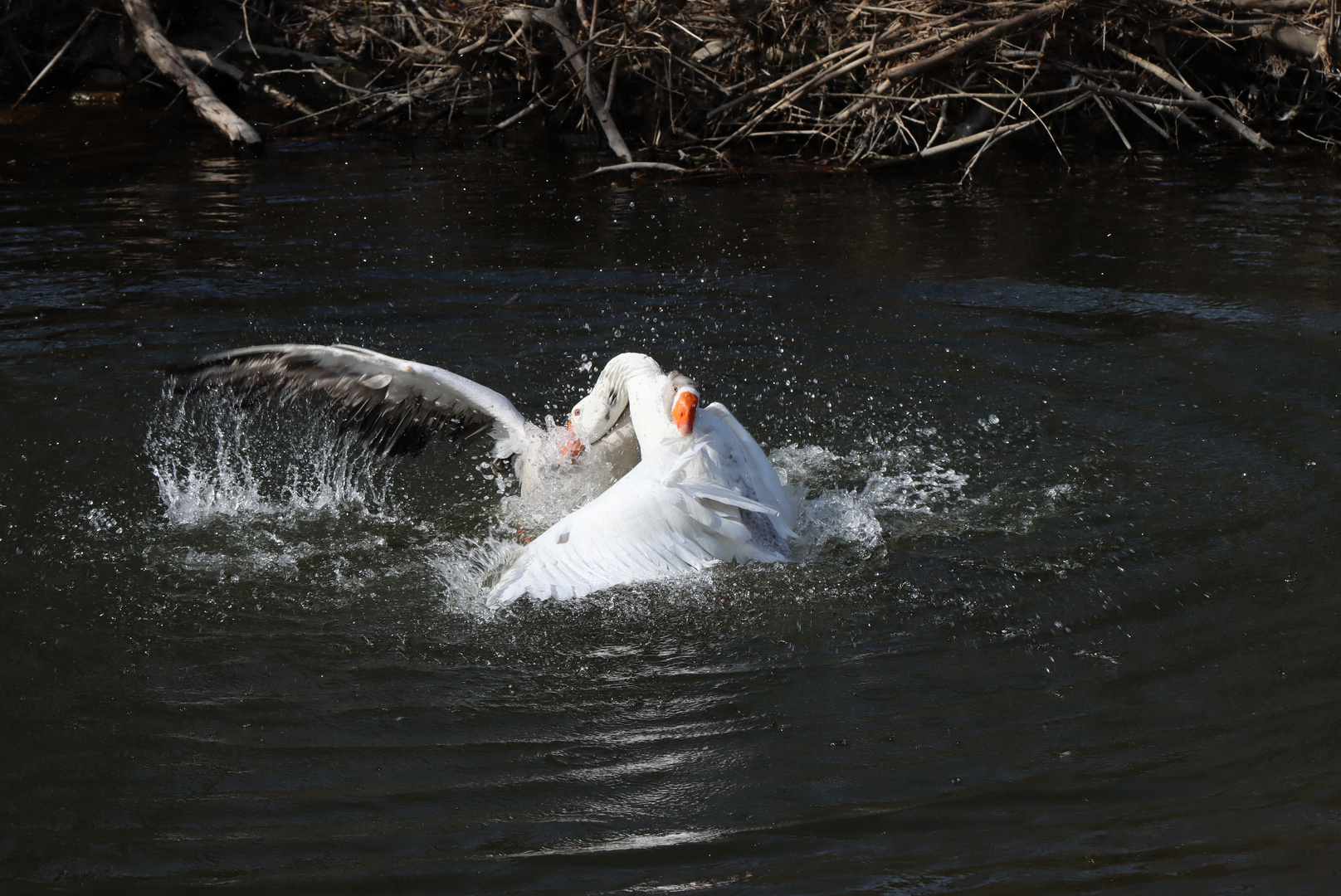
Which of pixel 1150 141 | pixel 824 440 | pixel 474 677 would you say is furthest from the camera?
pixel 1150 141

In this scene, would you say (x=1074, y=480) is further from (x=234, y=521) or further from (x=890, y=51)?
(x=890, y=51)

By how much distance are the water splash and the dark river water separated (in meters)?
0.02

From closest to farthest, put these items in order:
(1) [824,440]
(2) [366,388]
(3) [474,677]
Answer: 1. (3) [474,677]
2. (2) [366,388]
3. (1) [824,440]

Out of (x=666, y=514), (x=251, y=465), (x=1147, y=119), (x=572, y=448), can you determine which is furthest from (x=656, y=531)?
(x=1147, y=119)

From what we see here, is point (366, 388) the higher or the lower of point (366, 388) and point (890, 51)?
the lower

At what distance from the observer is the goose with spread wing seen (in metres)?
4.93

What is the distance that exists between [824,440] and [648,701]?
2403mm

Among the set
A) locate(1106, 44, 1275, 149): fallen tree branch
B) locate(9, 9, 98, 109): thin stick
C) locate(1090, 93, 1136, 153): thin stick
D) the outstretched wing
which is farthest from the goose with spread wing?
locate(9, 9, 98, 109): thin stick

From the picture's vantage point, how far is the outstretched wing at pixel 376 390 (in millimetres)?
4918

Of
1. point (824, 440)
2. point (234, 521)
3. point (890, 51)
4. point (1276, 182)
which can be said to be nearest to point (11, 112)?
point (890, 51)

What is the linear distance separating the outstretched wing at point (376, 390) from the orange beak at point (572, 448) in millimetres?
179

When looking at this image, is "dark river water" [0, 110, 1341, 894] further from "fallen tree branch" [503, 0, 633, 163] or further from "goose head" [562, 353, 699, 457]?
"fallen tree branch" [503, 0, 633, 163]

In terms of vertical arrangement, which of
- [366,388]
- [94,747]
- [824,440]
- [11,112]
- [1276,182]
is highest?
[11,112]

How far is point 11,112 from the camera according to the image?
14.5m
